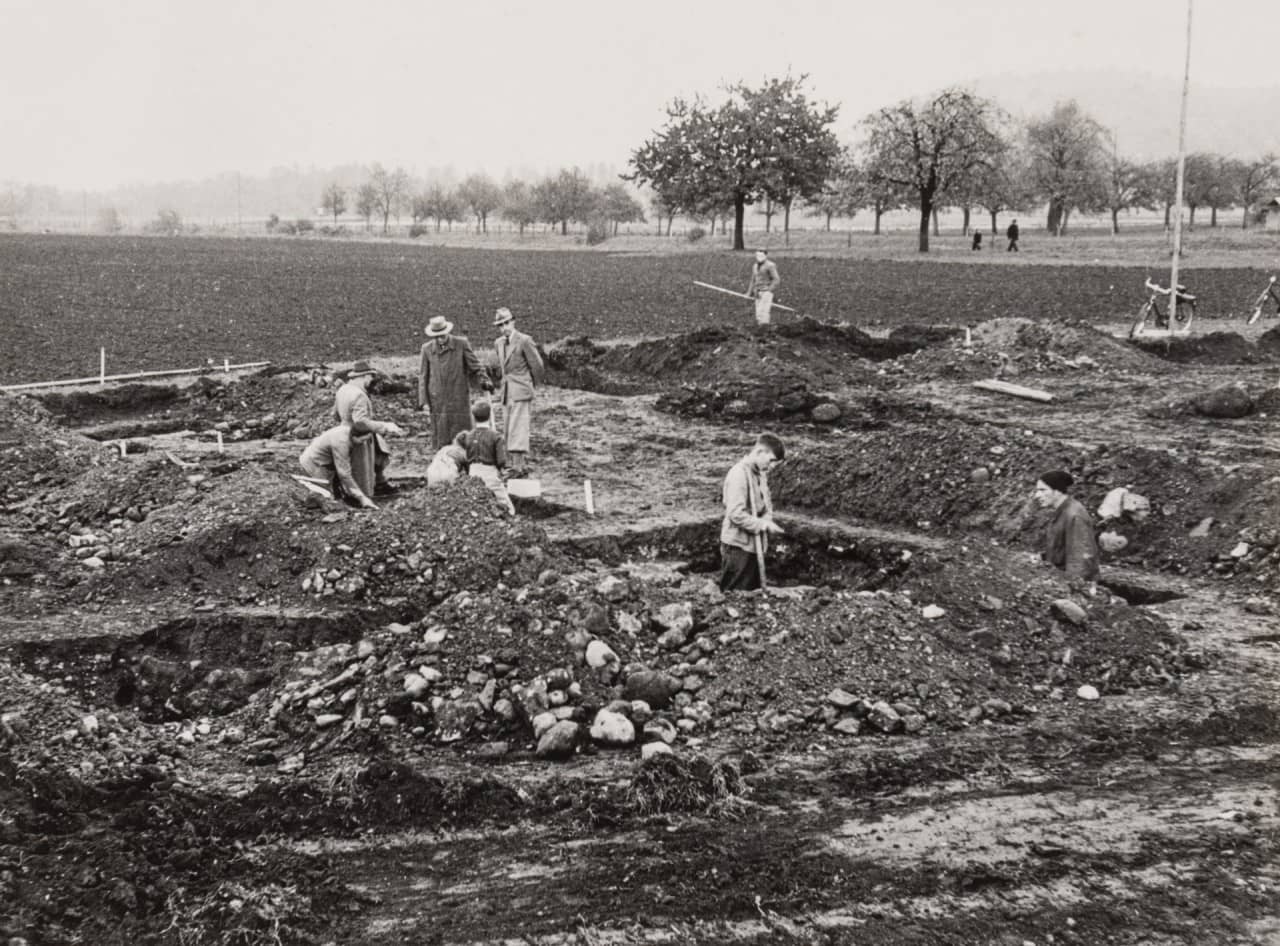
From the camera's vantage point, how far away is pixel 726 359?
18266mm

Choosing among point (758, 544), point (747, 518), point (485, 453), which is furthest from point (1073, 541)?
point (485, 453)

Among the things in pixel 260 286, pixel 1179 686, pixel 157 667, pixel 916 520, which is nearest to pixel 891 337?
pixel 916 520

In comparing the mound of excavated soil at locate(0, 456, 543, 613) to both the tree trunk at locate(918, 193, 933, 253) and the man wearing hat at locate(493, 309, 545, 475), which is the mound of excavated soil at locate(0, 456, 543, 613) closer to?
the man wearing hat at locate(493, 309, 545, 475)

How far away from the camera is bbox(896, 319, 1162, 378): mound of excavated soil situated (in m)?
18.4

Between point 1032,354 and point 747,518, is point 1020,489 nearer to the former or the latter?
point 747,518

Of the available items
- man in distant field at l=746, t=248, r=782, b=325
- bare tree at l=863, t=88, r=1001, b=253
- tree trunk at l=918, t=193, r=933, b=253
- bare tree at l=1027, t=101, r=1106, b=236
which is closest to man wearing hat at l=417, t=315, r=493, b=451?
man in distant field at l=746, t=248, r=782, b=325

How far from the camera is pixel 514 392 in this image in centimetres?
1241

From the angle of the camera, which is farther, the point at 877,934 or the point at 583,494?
the point at 583,494

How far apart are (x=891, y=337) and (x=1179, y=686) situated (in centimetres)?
1568

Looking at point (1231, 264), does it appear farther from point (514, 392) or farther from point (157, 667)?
point (157, 667)

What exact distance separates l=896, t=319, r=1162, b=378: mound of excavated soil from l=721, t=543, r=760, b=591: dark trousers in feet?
35.4

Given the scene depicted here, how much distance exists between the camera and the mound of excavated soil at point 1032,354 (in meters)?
18.4

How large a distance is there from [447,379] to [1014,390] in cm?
942

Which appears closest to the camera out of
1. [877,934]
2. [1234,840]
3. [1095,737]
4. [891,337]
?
[877,934]
